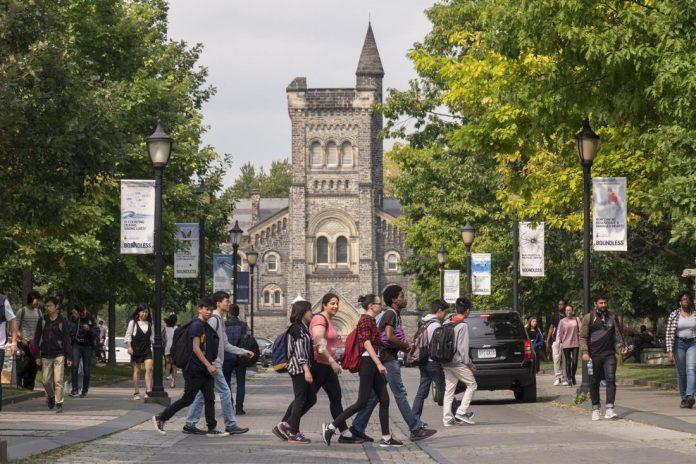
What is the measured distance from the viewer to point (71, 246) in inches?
1264

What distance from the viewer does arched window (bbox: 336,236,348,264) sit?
389ft

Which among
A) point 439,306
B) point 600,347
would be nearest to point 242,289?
point 439,306

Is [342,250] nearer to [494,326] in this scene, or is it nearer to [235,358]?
[494,326]

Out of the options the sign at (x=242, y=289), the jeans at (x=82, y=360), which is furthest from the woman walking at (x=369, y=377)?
the sign at (x=242, y=289)

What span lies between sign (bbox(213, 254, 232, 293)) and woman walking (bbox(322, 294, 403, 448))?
23546 millimetres

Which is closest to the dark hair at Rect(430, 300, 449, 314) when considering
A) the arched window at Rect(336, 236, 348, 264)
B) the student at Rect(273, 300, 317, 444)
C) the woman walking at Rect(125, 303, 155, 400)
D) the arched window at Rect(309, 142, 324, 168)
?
the student at Rect(273, 300, 317, 444)

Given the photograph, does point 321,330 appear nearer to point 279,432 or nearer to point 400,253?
point 279,432

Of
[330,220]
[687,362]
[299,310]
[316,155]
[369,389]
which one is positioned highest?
[316,155]

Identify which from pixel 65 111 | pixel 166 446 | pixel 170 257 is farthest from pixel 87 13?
pixel 166 446

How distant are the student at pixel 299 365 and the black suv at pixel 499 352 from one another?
340 inches

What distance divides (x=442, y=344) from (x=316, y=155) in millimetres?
100289

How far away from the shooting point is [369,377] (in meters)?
16.4

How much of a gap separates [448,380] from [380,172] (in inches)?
4127

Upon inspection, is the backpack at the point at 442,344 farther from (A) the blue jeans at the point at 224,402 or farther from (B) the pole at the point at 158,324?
(B) the pole at the point at 158,324
